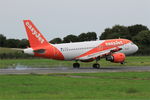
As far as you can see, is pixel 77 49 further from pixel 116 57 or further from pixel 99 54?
pixel 116 57

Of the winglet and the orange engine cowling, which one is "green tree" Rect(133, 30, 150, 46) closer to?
the orange engine cowling

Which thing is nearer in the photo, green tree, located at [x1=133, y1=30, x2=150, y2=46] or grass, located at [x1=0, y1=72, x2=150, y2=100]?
grass, located at [x1=0, y1=72, x2=150, y2=100]

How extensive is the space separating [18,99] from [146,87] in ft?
34.0

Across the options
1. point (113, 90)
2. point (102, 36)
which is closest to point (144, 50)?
point (102, 36)

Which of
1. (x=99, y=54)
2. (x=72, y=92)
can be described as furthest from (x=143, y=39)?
(x=72, y=92)

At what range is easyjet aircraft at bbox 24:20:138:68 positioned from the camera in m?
50.8

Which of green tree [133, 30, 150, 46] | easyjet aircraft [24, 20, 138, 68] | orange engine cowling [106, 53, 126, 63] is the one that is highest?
green tree [133, 30, 150, 46]

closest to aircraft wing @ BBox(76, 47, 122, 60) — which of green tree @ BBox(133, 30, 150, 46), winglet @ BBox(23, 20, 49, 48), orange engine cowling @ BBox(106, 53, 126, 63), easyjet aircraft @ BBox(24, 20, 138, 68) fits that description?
easyjet aircraft @ BBox(24, 20, 138, 68)

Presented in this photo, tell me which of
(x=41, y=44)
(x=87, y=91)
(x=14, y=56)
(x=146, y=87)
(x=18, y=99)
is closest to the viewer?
(x=18, y=99)

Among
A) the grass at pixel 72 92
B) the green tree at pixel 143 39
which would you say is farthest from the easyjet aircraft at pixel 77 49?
the green tree at pixel 143 39

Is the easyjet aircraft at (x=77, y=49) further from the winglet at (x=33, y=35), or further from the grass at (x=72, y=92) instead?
the grass at (x=72, y=92)

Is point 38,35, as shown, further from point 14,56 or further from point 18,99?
point 14,56

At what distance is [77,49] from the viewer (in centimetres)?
5316

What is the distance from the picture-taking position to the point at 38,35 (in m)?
51.1
